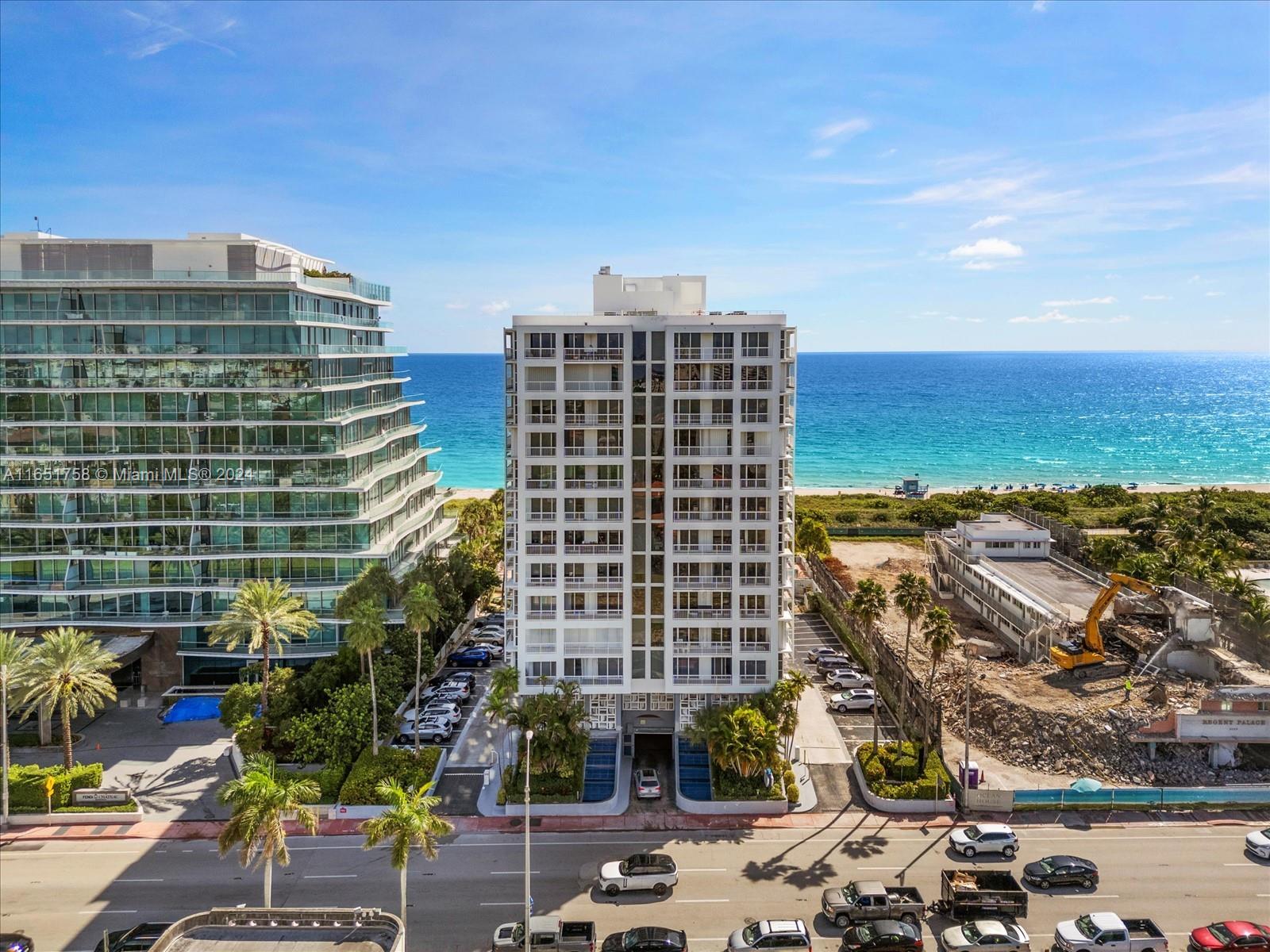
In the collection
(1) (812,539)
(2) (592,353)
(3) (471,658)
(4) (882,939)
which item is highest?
(2) (592,353)

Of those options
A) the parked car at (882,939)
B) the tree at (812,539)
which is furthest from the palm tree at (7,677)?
the tree at (812,539)

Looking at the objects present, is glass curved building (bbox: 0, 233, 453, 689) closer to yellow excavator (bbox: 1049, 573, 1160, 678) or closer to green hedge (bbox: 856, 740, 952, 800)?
green hedge (bbox: 856, 740, 952, 800)

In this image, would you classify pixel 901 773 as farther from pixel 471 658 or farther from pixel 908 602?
pixel 471 658

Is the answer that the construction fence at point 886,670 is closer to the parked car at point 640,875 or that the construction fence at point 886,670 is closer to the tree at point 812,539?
the tree at point 812,539

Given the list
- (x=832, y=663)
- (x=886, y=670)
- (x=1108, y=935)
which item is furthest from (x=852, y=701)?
(x=1108, y=935)

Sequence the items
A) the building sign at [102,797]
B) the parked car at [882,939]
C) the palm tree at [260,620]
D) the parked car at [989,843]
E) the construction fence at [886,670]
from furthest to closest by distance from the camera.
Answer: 1. the palm tree at [260,620]
2. the construction fence at [886,670]
3. the building sign at [102,797]
4. the parked car at [989,843]
5. the parked car at [882,939]

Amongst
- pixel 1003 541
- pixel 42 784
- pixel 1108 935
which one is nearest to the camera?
pixel 1108 935
